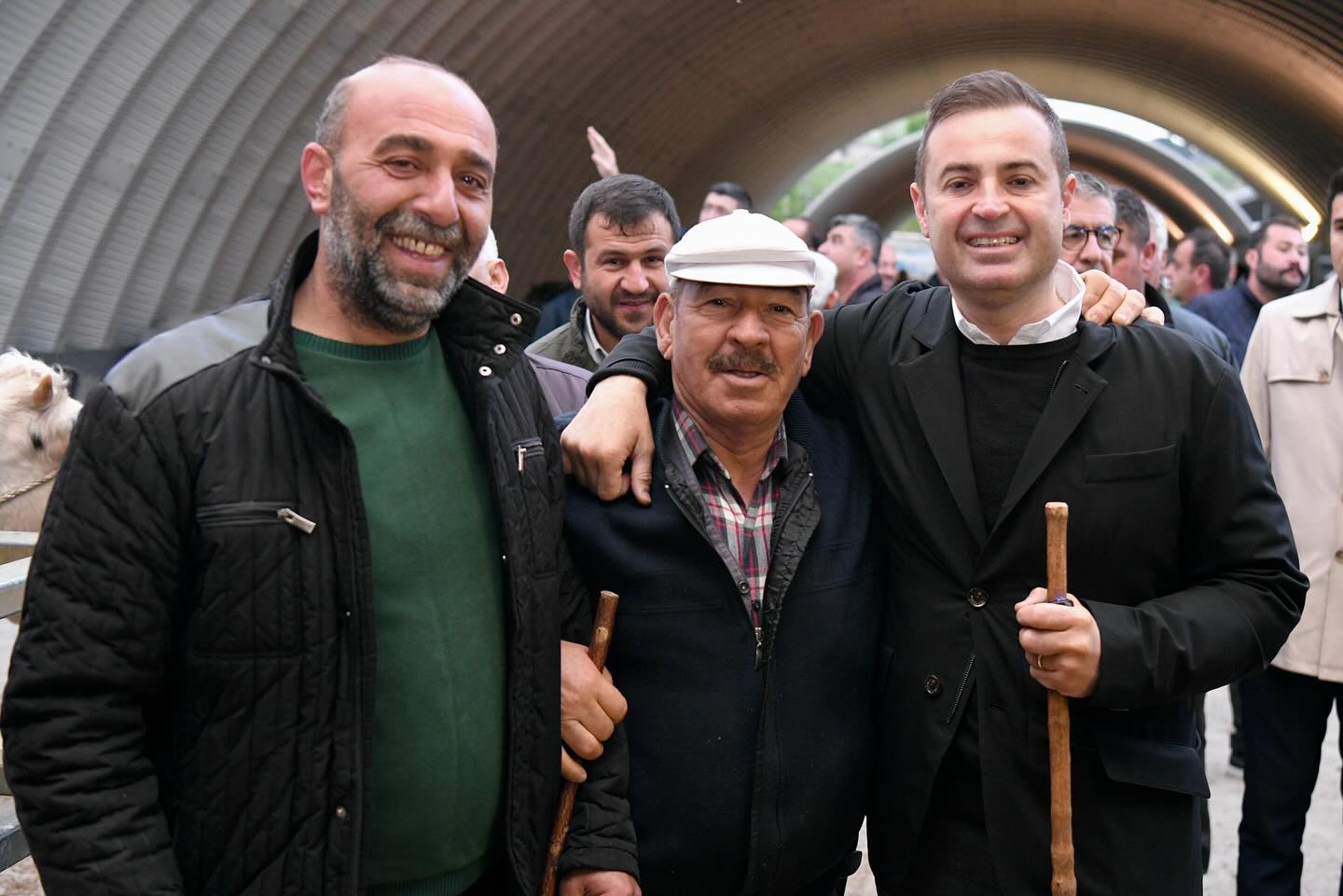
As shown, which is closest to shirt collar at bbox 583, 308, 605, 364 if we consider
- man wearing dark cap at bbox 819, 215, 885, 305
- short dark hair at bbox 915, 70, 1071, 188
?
short dark hair at bbox 915, 70, 1071, 188

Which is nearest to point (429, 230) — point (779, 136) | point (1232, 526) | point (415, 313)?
point (415, 313)

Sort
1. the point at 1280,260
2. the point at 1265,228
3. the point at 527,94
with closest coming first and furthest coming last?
the point at 1280,260
the point at 1265,228
the point at 527,94

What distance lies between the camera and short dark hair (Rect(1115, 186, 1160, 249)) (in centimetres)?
541

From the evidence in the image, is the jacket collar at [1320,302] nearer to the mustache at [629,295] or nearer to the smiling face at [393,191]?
the mustache at [629,295]

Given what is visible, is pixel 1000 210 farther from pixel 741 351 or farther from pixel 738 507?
pixel 738 507

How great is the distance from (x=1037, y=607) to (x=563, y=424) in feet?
4.01

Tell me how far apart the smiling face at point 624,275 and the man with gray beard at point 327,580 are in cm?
221

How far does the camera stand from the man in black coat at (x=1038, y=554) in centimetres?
258

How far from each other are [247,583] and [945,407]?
148cm

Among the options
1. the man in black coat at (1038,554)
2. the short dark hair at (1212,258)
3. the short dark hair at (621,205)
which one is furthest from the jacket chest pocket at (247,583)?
the short dark hair at (1212,258)

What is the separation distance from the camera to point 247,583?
211 centimetres

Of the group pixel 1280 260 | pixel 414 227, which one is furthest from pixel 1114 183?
pixel 414 227

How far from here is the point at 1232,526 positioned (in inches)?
102

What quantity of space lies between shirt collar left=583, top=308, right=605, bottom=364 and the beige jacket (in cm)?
236
